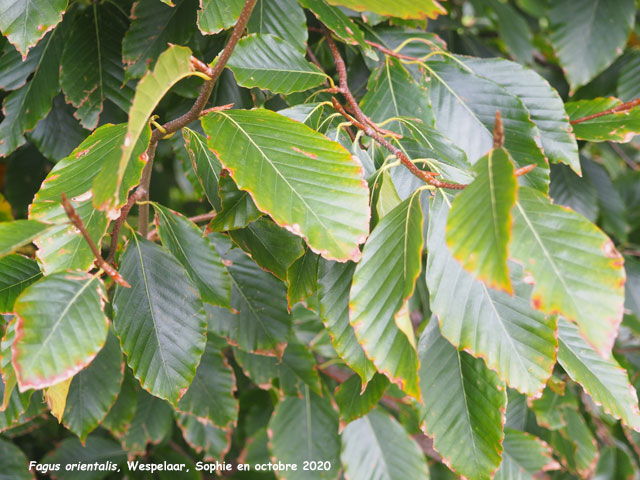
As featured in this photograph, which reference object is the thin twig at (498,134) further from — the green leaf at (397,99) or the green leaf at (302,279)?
the green leaf at (397,99)

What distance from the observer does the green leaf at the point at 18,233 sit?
17.6 inches

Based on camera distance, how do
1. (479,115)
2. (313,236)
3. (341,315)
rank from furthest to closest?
(479,115), (341,315), (313,236)

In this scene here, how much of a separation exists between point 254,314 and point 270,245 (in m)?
0.24

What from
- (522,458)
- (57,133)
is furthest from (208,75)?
(522,458)

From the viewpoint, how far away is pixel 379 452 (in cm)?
109

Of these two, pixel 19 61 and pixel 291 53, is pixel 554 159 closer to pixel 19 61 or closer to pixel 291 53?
pixel 291 53

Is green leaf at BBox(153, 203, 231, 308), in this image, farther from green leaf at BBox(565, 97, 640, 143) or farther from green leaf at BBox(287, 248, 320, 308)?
green leaf at BBox(565, 97, 640, 143)

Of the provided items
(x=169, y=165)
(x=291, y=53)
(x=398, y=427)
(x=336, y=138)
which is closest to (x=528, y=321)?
(x=336, y=138)

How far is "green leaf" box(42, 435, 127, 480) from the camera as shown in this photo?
4.25 feet

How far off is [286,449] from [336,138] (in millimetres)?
783

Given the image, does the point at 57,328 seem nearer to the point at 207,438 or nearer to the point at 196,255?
the point at 196,255

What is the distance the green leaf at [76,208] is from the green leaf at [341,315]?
10.2 inches

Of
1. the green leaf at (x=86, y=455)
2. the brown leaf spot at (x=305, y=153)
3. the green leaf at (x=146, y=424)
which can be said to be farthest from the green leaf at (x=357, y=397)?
the green leaf at (x=86, y=455)

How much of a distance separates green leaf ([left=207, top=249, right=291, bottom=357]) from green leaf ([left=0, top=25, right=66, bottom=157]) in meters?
0.41
